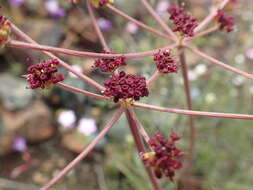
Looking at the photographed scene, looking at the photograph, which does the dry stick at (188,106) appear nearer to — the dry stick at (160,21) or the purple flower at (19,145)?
the dry stick at (160,21)

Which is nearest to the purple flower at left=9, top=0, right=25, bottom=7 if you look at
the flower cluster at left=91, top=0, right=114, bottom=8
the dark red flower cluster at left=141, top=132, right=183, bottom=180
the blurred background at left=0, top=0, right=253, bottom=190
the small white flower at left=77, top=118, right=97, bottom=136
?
the blurred background at left=0, top=0, right=253, bottom=190

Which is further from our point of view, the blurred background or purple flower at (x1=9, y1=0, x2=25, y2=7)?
purple flower at (x1=9, y1=0, x2=25, y2=7)

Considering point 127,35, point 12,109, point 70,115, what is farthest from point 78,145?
point 127,35

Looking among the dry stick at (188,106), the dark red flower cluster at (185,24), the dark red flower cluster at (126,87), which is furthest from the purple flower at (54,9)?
the dark red flower cluster at (126,87)

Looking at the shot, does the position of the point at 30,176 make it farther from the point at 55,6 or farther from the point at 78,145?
the point at 55,6

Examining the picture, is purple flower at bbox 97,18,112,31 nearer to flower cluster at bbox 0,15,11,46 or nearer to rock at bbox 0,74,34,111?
rock at bbox 0,74,34,111

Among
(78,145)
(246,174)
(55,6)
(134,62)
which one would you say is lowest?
(246,174)
